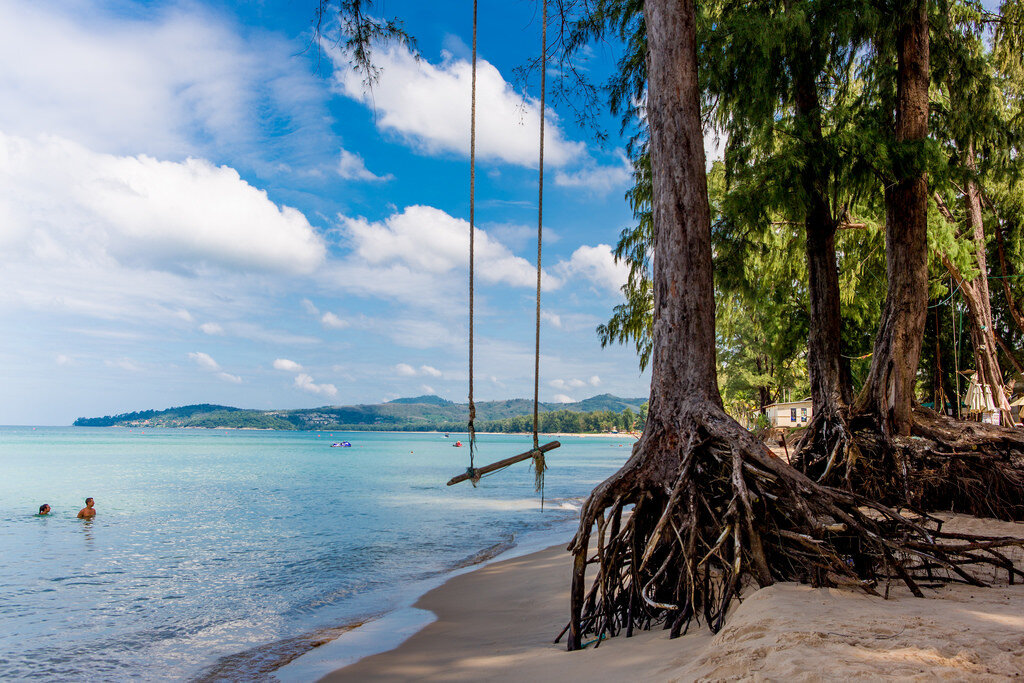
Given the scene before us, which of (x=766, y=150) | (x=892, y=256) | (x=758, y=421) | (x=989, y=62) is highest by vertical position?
(x=989, y=62)

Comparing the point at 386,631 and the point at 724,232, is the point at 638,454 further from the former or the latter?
the point at 724,232

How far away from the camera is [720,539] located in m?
4.17

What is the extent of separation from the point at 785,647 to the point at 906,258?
7553 mm

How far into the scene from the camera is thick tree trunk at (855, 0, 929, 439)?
8.42 m

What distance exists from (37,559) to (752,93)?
16.3 m

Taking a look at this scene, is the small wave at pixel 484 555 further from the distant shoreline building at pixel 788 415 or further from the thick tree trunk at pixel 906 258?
the distant shoreline building at pixel 788 415

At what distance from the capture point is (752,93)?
8.55 metres

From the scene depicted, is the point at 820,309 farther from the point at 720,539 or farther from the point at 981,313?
the point at 981,313

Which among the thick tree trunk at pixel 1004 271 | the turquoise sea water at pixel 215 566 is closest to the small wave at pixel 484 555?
the turquoise sea water at pixel 215 566

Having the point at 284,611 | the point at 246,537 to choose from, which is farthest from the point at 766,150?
the point at 246,537

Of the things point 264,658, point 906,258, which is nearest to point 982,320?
point 906,258

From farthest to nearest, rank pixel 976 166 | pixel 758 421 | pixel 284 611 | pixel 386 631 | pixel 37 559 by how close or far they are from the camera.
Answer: pixel 758 421, pixel 976 166, pixel 37 559, pixel 284 611, pixel 386 631

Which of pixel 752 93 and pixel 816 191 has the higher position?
pixel 752 93

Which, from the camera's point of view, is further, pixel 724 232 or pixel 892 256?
pixel 724 232
